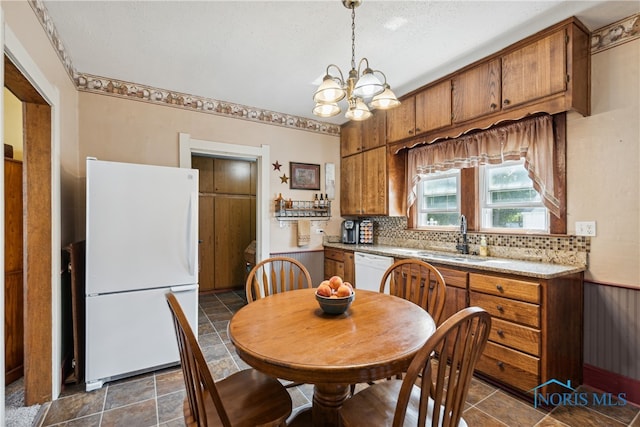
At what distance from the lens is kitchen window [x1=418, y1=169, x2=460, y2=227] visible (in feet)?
10.5

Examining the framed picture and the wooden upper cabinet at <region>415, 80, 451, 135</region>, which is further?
the framed picture

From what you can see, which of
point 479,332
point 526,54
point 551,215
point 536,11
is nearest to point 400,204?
point 551,215

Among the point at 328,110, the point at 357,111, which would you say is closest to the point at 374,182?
the point at 328,110

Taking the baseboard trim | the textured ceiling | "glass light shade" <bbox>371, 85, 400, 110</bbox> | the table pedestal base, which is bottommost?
the baseboard trim

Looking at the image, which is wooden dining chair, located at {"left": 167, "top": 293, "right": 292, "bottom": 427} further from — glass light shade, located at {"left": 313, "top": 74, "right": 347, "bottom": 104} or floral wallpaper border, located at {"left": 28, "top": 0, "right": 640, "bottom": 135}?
floral wallpaper border, located at {"left": 28, "top": 0, "right": 640, "bottom": 135}

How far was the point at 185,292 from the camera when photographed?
256 cm

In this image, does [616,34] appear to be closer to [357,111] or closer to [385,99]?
[385,99]

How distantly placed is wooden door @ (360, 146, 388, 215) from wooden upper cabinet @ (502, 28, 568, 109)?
1451 mm

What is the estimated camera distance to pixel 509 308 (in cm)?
210

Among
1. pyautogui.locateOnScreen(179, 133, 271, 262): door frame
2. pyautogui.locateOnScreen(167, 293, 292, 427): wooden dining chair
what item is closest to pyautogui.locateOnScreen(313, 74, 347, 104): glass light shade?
pyautogui.locateOnScreen(167, 293, 292, 427): wooden dining chair

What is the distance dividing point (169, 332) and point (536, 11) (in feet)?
11.7

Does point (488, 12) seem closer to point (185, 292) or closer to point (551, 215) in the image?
point (551, 215)

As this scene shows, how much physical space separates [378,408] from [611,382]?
6.48ft

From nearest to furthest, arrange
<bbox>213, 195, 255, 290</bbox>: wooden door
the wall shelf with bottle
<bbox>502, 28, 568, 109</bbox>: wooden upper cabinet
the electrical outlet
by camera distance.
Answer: <bbox>502, 28, 568, 109</bbox>: wooden upper cabinet < the electrical outlet < the wall shelf with bottle < <bbox>213, 195, 255, 290</bbox>: wooden door
